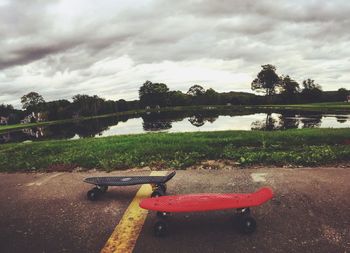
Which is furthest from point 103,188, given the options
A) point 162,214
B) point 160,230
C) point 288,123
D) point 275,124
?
point 288,123

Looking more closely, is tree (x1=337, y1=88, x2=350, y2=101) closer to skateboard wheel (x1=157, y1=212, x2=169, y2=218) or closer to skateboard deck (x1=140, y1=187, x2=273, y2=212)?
skateboard deck (x1=140, y1=187, x2=273, y2=212)

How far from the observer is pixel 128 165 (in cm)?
749

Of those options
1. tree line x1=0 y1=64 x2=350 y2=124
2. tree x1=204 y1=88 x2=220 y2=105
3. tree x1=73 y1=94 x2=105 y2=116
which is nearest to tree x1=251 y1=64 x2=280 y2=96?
tree line x1=0 y1=64 x2=350 y2=124

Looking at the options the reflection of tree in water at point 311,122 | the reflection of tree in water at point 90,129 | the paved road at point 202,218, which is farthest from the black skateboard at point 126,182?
the reflection of tree in water at point 90,129

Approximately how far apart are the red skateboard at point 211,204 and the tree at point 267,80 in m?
114

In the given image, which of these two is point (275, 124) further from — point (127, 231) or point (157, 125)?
point (127, 231)

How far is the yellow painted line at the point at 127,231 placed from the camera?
360 centimetres

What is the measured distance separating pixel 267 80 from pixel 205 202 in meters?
116

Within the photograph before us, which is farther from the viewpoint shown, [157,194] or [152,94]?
[152,94]

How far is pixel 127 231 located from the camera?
156 inches

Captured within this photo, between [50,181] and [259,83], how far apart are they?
116m

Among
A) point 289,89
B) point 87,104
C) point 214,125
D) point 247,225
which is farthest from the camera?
point 87,104

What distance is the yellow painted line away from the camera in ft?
11.8

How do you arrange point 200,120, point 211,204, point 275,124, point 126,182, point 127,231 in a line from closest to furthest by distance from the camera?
point 211,204 < point 127,231 < point 126,182 < point 275,124 < point 200,120
